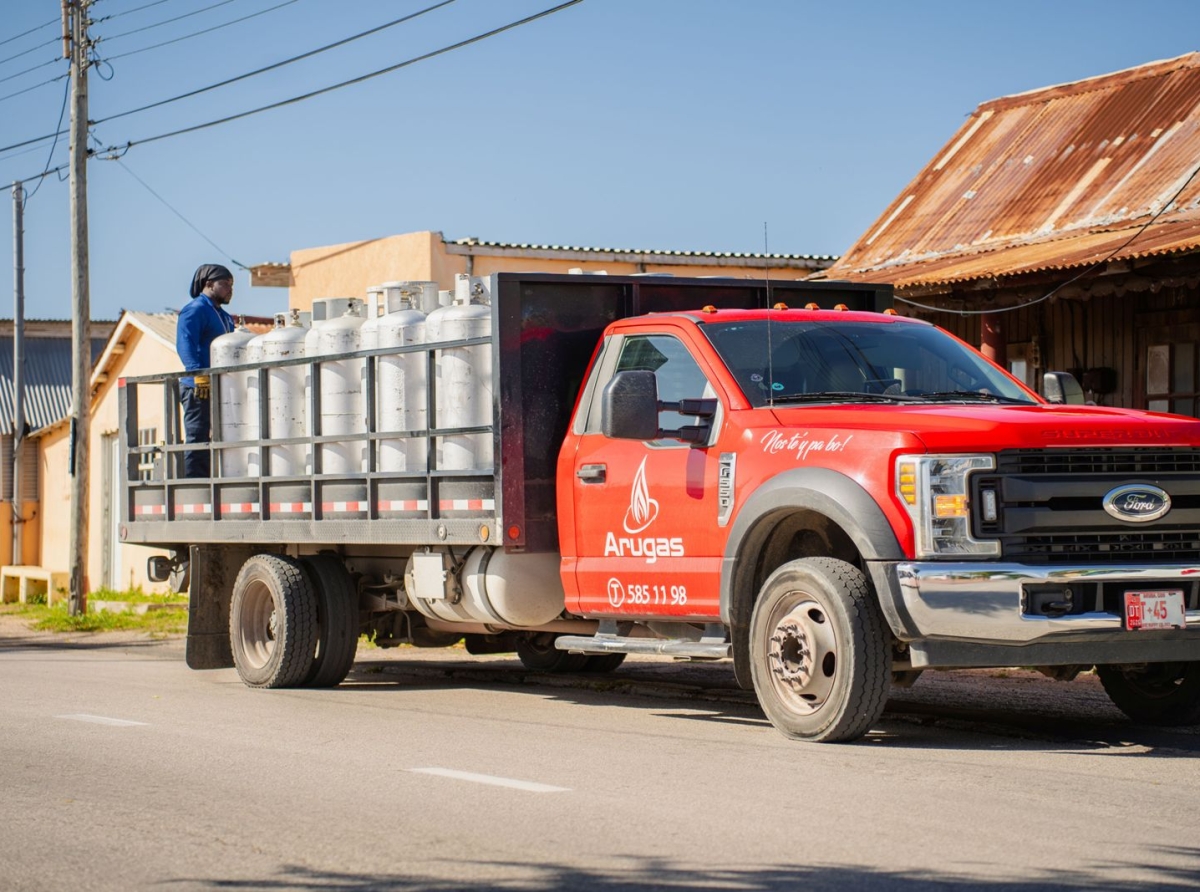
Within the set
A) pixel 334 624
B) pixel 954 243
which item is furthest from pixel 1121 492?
pixel 954 243

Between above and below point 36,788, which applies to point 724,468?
above

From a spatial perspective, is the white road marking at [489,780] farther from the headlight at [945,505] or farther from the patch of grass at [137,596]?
the patch of grass at [137,596]

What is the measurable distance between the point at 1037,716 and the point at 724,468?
7.68 feet

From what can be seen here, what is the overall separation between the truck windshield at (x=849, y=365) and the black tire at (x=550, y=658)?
3.74 meters

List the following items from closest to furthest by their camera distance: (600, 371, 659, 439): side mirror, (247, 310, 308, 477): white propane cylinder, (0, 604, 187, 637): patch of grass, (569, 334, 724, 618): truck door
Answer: (600, 371, 659, 439): side mirror
(569, 334, 724, 618): truck door
(247, 310, 308, 477): white propane cylinder
(0, 604, 187, 637): patch of grass

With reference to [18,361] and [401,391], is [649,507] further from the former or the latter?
[18,361]

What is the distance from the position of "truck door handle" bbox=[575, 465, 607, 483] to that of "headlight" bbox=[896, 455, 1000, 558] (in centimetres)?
227

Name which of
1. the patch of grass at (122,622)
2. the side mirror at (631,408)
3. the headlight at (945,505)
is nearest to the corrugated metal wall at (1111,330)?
the side mirror at (631,408)

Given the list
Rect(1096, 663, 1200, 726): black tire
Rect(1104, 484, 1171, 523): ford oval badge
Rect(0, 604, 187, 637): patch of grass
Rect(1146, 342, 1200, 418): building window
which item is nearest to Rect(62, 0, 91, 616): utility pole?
Rect(0, 604, 187, 637): patch of grass

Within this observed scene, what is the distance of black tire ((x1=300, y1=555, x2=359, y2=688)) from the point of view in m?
12.3

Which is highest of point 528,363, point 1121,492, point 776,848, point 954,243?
point 954,243

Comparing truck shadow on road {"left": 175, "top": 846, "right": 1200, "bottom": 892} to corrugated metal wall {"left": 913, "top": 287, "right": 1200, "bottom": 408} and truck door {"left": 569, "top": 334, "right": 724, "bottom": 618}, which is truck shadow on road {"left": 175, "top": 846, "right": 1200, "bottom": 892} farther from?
corrugated metal wall {"left": 913, "top": 287, "right": 1200, "bottom": 408}

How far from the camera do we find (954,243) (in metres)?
18.6

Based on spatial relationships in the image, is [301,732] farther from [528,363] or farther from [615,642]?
[528,363]
